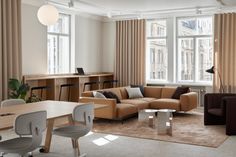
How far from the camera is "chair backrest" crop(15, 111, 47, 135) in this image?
3.13m

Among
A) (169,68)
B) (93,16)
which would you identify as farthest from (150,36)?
(93,16)

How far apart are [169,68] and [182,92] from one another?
183 centimetres

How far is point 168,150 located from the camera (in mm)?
4871

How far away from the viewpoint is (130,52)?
1027 centimetres

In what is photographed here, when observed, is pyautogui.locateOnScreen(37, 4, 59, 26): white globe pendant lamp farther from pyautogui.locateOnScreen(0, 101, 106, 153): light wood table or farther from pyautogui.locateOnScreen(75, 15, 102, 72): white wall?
pyautogui.locateOnScreen(75, 15, 102, 72): white wall

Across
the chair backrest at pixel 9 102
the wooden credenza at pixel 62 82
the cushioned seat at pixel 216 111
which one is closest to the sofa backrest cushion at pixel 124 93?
the wooden credenza at pixel 62 82

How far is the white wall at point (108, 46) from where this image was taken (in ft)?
35.2

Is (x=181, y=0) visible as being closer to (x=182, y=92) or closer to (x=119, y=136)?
(x=182, y=92)

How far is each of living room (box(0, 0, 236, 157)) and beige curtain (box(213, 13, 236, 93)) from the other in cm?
3

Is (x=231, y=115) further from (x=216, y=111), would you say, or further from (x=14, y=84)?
(x=14, y=84)

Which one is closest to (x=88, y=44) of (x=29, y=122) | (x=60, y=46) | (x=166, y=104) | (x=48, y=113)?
(x=60, y=46)

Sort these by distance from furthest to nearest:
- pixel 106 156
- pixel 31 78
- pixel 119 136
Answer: pixel 31 78 < pixel 119 136 < pixel 106 156

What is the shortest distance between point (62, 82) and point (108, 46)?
2.66 metres

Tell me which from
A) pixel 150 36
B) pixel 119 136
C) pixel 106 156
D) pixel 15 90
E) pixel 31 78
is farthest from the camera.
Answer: pixel 150 36
